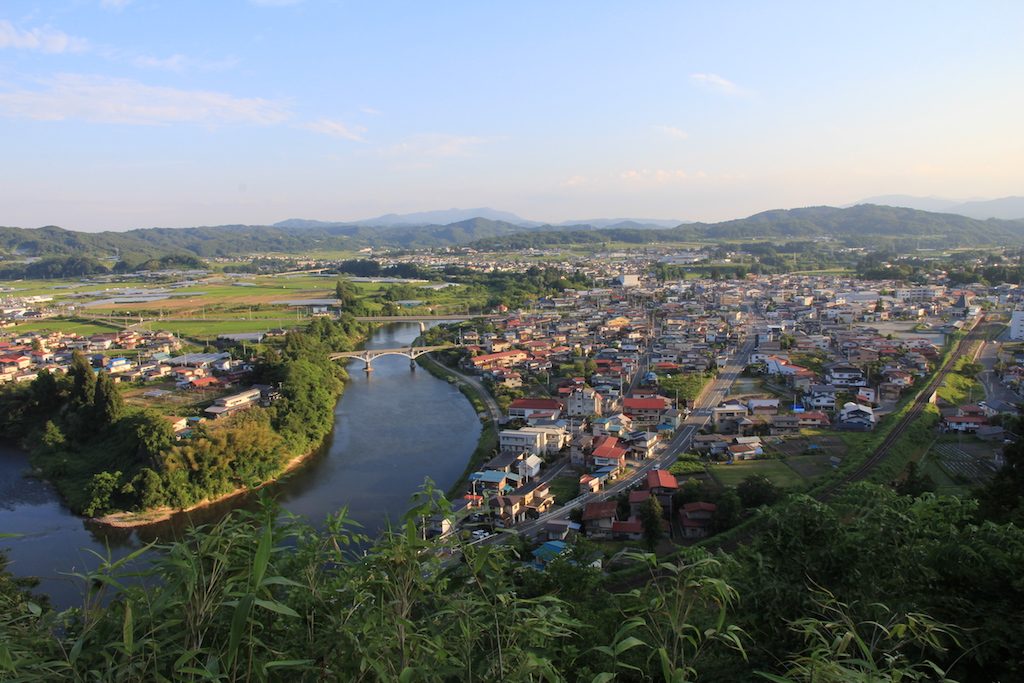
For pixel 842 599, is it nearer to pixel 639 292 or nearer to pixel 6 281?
pixel 639 292

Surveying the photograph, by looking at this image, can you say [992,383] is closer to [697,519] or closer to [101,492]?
[697,519]

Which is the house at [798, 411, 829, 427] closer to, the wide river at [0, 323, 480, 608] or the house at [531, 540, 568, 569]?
the wide river at [0, 323, 480, 608]

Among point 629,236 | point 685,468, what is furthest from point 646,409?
point 629,236

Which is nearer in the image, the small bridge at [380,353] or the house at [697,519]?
the house at [697,519]

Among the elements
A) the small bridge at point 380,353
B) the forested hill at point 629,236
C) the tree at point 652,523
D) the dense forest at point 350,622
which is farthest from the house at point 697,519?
the forested hill at point 629,236

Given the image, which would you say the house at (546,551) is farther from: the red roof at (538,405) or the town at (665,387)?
the red roof at (538,405)
